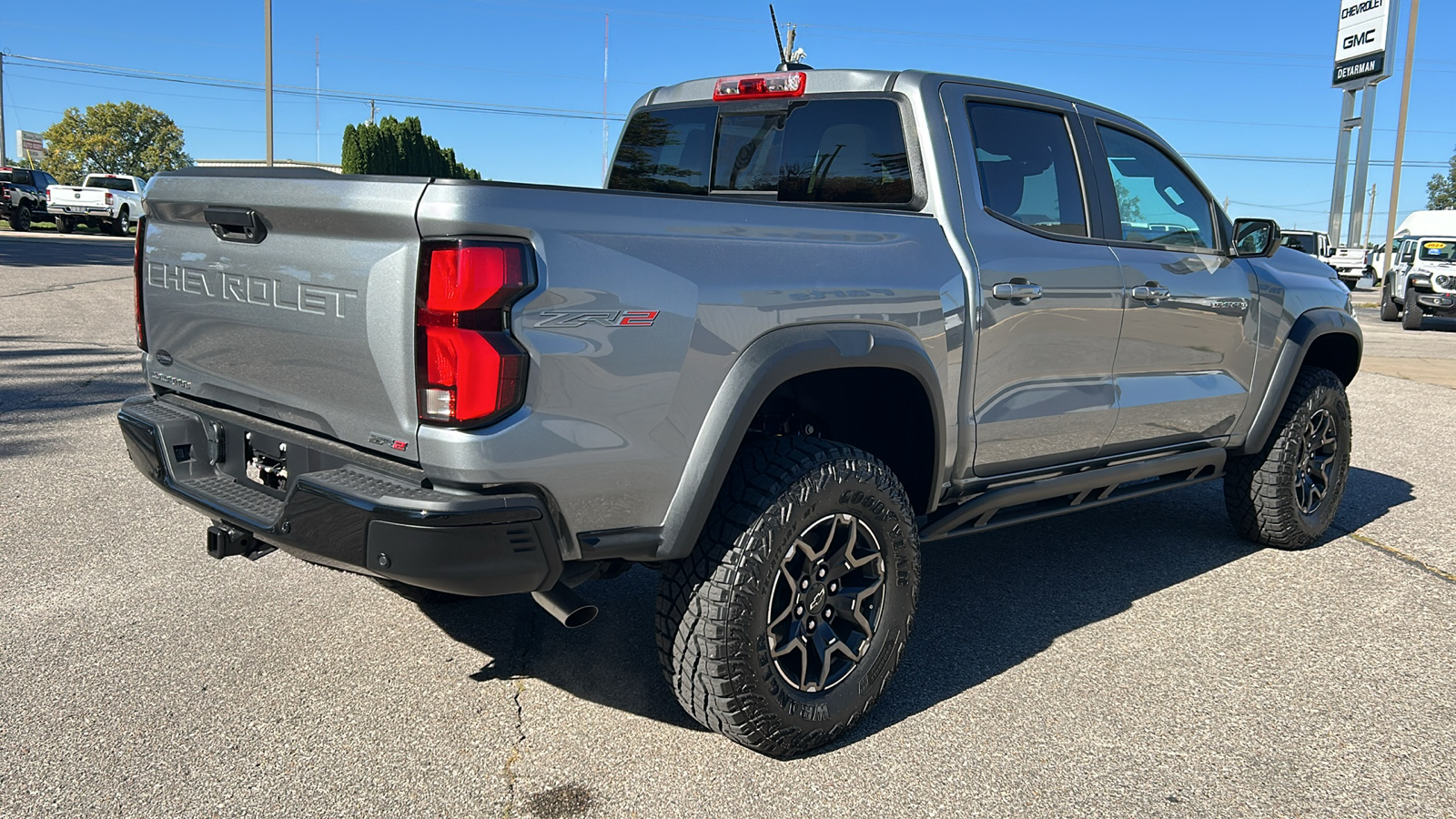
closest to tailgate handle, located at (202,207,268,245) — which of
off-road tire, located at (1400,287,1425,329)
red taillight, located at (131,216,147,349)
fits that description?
red taillight, located at (131,216,147,349)

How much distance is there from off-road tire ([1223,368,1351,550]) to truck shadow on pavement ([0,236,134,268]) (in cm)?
1911

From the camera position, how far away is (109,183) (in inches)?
1237

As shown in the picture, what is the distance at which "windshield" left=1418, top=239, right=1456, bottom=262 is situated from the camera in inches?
802

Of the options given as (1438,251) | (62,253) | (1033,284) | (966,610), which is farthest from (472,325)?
(62,253)

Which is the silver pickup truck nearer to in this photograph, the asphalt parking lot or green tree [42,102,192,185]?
the asphalt parking lot

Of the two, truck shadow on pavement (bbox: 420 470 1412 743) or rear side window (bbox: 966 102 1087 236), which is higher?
rear side window (bbox: 966 102 1087 236)

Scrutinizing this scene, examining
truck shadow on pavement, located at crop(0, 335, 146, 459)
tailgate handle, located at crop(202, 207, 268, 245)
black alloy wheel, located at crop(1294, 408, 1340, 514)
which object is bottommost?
truck shadow on pavement, located at crop(0, 335, 146, 459)

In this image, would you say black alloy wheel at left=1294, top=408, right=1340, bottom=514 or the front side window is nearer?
the front side window

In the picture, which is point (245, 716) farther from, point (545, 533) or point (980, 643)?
point (980, 643)

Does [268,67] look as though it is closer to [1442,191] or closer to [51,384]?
[51,384]

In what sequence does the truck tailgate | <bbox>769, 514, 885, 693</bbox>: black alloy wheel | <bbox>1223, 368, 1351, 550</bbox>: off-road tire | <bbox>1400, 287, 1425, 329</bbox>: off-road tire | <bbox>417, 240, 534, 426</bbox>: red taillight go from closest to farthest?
<bbox>417, 240, 534, 426</bbox>: red taillight → the truck tailgate → <bbox>769, 514, 885, 693</bbox>: black alloy wheel → <bbox>1223, 368, 1351, 550</bbox>: off-road tire → <bbox>1400, 287, 1425, 329</bbox>: off-road tire

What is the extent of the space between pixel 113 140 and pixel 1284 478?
9979 centimetres

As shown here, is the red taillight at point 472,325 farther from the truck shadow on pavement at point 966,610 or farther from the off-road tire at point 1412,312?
the off-road tire at point 1412,312

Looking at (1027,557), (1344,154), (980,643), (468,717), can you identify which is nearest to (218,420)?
(468,717)
